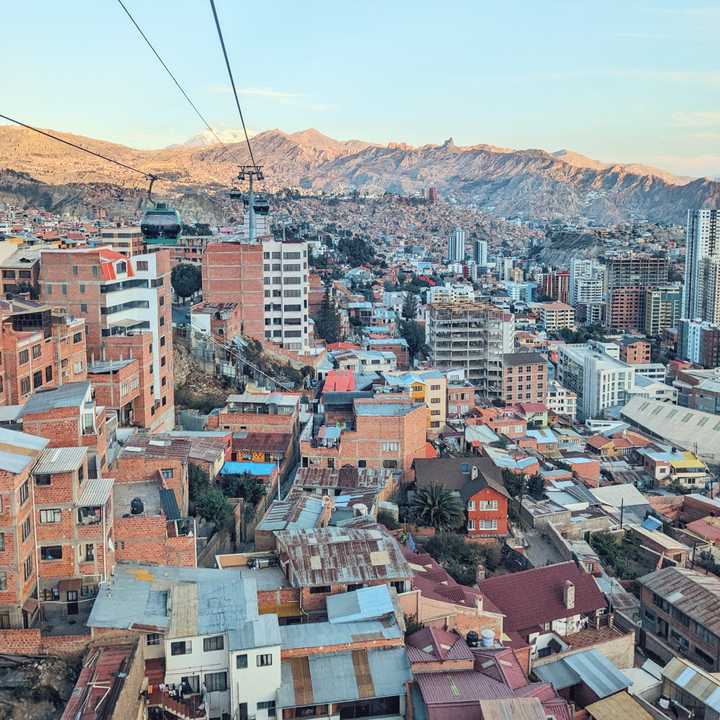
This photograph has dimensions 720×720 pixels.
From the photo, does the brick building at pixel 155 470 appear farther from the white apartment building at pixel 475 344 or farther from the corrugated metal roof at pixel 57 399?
the white apartment building at pixel 475 344

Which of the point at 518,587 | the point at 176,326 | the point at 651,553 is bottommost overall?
the point at 651,553

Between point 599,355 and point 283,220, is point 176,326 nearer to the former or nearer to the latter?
point 599,355

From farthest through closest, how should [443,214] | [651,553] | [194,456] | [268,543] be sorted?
[443,214], [651,553], [194,456], [268,543]

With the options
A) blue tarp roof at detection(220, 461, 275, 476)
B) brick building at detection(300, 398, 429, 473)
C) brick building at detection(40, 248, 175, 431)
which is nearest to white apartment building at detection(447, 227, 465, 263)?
brick building at detection(40, 248, 175, 431)

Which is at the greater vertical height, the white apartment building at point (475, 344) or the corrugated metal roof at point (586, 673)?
the white apartment building at point (475, 344)

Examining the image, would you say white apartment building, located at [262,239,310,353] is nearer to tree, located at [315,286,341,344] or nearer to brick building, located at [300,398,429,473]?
tree, located at [315,286,341,344]

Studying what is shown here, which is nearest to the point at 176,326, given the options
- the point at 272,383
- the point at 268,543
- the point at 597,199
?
the point at 272,383

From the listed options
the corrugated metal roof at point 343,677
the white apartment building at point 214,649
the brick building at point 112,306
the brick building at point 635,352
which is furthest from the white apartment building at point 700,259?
the white apartment building at point 214,649
